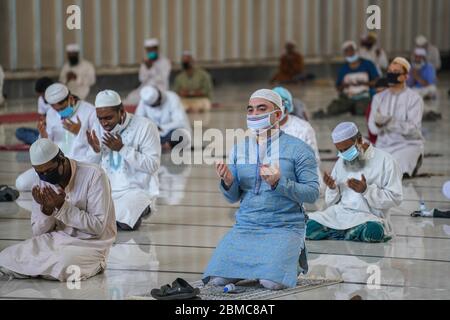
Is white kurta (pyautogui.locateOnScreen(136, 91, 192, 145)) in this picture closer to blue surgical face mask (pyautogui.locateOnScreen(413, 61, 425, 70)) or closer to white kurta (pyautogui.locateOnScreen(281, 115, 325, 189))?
white kurta (pyautogui.locateOnScreen(281, 115, 325, 189))

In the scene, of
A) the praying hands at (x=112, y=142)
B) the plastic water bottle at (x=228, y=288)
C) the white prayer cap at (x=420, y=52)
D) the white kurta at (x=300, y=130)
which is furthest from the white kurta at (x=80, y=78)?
the plastic water bottle at (x=228, y=288)

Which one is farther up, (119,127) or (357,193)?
(119,127)

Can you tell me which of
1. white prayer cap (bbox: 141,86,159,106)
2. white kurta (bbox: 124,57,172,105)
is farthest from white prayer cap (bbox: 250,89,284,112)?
white kurta (bbox: 124,57,172,105)

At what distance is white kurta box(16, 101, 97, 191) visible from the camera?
831 centimetres

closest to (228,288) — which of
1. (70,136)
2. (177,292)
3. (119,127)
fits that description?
(177,292)

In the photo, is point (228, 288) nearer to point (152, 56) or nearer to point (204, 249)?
point (204, 249)

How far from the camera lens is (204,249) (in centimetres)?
687

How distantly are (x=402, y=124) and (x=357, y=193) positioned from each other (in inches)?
114

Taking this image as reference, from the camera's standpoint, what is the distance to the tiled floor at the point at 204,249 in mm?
5711

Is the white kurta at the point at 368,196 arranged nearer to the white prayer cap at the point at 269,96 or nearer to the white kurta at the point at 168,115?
the white prayer cap at the point at 269,96

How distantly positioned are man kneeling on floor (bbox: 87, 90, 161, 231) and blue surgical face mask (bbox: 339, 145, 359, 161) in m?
1.43

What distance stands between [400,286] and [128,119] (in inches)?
103

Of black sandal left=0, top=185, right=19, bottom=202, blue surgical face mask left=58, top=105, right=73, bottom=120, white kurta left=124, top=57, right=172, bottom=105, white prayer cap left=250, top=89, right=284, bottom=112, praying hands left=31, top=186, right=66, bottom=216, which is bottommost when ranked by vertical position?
black sandal left=0, top=185, right=19, bottom=202

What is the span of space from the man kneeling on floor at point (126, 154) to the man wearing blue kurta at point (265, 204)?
→ 6.04ft
